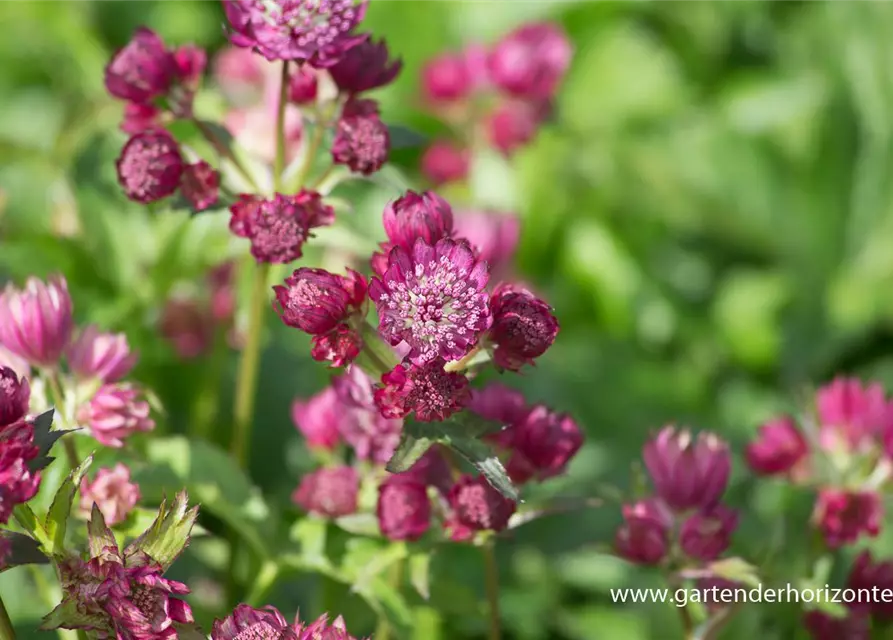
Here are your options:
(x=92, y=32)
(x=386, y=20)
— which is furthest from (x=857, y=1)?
(x=92, y=32)

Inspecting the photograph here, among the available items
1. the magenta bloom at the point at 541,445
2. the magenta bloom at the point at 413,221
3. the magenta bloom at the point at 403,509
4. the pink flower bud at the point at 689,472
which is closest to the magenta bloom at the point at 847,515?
the pink flower bud at the point at 689,472

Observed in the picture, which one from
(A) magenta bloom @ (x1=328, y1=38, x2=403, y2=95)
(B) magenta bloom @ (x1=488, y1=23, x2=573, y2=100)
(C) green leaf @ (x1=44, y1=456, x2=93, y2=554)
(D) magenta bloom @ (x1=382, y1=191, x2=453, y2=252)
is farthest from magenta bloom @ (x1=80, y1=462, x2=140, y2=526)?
(B) magenta bloom @ (x1=488, y1=23, x2=573, y2=100)

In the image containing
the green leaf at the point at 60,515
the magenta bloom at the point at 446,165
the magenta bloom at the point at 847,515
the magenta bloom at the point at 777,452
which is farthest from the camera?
the magenta bloom at the point at 446,165

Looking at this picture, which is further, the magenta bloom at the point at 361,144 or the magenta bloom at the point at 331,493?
the magenta bloom at the point at 331,493

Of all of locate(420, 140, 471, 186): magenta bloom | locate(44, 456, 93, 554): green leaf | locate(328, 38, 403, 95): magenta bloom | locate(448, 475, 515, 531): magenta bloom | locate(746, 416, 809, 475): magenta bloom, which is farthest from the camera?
locate(420, 140, 471, 186): magenta bloom

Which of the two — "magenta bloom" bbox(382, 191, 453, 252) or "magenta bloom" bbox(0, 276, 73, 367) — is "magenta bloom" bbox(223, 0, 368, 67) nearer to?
"magenta bloom" bbox(382, 191, 453, 252)

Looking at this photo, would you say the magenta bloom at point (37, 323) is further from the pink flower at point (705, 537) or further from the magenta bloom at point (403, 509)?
the pink flower at point (705, 537)

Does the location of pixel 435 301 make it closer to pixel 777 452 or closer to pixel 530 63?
pixel 777 452
